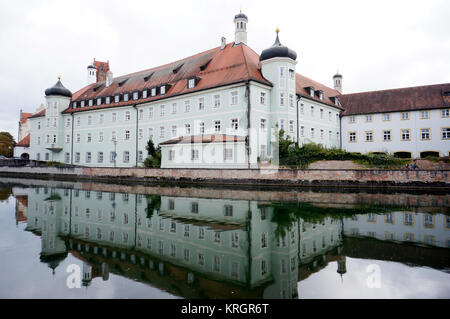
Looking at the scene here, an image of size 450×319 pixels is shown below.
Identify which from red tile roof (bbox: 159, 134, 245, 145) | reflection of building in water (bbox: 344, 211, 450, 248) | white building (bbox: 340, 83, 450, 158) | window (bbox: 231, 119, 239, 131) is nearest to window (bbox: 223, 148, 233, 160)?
red tile roof (bbox: 159, 134, 245, 145)

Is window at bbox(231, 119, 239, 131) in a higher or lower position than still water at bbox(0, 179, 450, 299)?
higher

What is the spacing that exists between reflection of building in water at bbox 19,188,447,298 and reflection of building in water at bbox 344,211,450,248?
0.21m

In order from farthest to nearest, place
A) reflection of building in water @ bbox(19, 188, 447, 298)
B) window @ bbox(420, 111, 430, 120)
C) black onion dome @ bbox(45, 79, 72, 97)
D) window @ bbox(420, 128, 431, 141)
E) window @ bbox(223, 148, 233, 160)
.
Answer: black onion dome @ bbox(45, 79, 72, 97)
window @ bbox(420, 111, 430, 120)
window @ bbox(420, 128, 431, 141)
window @ bbox(223, 148, 233, 160)
reflection of building in water @ bbox(19, 188, 447, 298)

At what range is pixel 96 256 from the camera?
7.13 m

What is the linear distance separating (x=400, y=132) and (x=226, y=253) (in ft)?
121

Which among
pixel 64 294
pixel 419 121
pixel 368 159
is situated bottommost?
pixel 64 294

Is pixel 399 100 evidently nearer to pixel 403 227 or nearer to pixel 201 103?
pixel 201 103

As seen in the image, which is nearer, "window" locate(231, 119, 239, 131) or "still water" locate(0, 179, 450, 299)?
"still water" locate(0, 179, 450, 299)

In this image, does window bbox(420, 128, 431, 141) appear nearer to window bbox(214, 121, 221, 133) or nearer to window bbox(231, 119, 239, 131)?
window bbox(231, 119, 239, 131)

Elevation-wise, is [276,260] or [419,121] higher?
[419,121]

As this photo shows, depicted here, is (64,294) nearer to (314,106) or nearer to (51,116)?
(314,106)

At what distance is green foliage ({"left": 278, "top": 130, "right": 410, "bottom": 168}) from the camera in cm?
2269

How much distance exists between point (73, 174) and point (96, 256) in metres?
31.7
